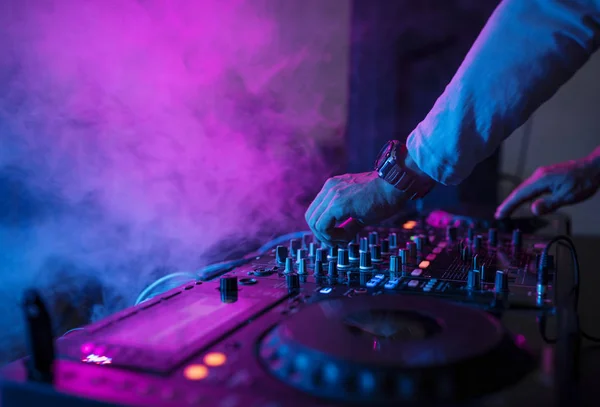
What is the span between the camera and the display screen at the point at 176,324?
72cm

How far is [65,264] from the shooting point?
5.36 ft

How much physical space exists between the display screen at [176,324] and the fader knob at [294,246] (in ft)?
1.33

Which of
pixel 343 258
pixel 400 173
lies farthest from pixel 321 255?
pixel 400 173

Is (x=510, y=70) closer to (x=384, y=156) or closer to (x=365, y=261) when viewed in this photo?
(x=384, y=156)

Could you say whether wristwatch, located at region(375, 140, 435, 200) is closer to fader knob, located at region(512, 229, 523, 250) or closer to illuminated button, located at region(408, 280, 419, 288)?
illuminated button, located at region(408, 280, 419, 288)

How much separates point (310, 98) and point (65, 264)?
1157mm

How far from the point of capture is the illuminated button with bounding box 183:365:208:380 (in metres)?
0.61

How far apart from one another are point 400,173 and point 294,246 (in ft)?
1.13

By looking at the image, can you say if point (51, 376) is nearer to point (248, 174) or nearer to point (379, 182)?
point (379, 182)

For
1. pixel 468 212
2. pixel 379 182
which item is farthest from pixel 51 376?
pixel 468 212

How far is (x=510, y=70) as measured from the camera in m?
1.01

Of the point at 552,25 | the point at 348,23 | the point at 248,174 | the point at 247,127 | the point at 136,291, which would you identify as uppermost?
the point at 348,23

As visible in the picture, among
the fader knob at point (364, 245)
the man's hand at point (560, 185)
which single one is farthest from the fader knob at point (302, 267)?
the man's hand at point (560, 185)

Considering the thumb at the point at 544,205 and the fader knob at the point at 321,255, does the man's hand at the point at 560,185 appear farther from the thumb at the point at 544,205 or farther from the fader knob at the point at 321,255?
the fader knob at the point at 321,255
